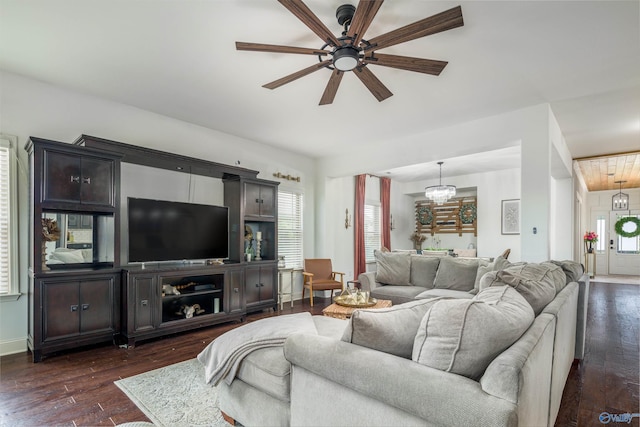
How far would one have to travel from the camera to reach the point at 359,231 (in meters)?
7.26

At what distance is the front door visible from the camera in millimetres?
10156

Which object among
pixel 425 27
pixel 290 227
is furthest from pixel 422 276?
pixel 425 27

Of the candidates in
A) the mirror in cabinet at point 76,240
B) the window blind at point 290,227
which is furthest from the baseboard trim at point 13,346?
the window blind at point 290,227

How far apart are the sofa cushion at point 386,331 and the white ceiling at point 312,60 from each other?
209 cm

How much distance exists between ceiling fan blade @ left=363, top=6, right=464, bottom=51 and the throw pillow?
3532mm

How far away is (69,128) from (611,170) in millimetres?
10463

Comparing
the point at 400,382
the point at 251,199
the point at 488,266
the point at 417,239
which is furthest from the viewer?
the point at 417,239

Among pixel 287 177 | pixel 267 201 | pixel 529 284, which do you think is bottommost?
pixel 529 284

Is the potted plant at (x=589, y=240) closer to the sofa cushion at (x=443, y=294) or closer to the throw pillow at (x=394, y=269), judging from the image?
the throw pillow at (x=394, y=269)

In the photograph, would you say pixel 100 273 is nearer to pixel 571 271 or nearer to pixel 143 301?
pixel 143 301

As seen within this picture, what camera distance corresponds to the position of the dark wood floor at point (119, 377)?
216 centimetres

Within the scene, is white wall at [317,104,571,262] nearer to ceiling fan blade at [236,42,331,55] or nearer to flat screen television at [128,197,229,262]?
flat screen television at [128,197,229,262]

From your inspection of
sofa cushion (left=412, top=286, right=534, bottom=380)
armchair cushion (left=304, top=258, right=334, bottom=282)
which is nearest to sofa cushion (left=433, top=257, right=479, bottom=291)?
armchair cushion (left=304, top=258, right=334, bottom=282)

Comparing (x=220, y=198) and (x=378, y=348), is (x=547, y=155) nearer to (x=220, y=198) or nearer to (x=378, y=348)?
(x=378, y=348)
